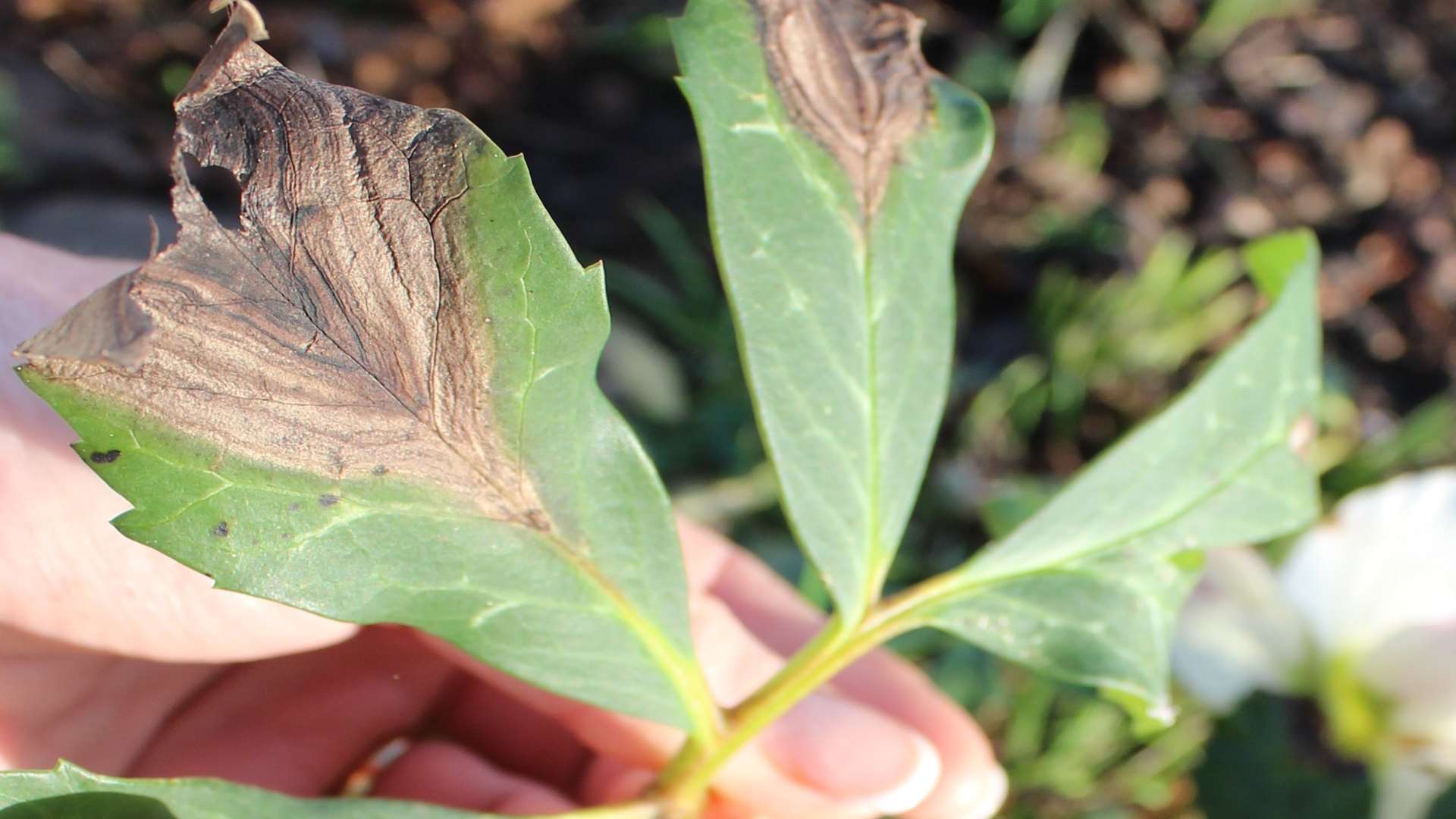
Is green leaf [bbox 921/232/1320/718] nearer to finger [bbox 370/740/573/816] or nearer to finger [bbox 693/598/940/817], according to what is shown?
finger [bbox 693/598/940/817]

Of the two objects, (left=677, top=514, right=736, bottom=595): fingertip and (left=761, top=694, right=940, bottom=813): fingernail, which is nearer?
(left=761, top=694, right=940, bottom=813): fingernail

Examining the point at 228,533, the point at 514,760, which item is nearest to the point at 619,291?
the point at 514,760

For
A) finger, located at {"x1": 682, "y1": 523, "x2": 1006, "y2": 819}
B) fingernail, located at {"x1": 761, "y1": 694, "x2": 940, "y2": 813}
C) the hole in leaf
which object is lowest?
finger, located at {"x1": 682, "y1": 523, "x2": 1006, "y2": 819}

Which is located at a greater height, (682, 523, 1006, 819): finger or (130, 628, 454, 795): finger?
(130, 628, 454, 795): finger

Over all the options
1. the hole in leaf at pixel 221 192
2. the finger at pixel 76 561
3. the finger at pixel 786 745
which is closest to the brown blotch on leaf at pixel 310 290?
the finger at pixel 76 561

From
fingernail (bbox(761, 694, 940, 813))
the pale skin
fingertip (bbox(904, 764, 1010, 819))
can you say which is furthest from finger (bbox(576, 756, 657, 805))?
fingertip (bbox(904, 764, 1010, 819))

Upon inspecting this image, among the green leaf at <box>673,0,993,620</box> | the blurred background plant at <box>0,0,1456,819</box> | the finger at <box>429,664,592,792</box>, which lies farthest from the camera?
the blurred background plant at <box>0,0,1456,819</box>

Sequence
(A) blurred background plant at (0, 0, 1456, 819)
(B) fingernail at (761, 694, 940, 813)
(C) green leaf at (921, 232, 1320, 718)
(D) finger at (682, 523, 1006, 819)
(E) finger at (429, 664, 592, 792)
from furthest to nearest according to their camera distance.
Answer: (A) blurred background plant at (0, 0, 1456, 819)
(E) finger at (429, 664, 592, 792)
(D) finger at (682, 523, 1006, 819)
(B) fingernail at (761, 694, 940, 813)
(C) green leaf at (921, 232, 1320, 718)

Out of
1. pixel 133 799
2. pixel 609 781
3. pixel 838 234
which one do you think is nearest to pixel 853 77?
pixel 838 234
